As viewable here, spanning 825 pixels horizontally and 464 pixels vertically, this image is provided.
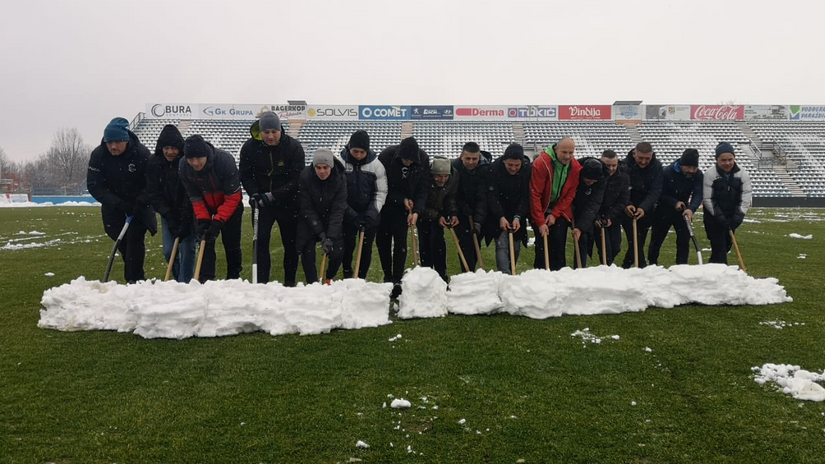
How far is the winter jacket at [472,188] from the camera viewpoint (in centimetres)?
574

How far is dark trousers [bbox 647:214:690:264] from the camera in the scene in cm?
632

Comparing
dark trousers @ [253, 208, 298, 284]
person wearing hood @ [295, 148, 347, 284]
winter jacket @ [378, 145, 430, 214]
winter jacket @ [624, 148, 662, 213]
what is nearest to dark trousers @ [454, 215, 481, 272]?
winter jacket @ [378, 145, 430, 214]

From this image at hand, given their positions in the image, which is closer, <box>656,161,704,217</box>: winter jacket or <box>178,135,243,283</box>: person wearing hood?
<box>178,135,243,283</box>: person wearing hood

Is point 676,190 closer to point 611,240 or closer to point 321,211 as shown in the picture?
point 611,240

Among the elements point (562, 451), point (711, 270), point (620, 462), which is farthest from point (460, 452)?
point (711, 270)

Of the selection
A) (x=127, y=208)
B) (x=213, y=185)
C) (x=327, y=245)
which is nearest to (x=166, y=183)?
(x=127, y=208)

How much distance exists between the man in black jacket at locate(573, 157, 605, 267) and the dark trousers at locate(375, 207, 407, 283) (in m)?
1.97

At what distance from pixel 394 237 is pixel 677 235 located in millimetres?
3656

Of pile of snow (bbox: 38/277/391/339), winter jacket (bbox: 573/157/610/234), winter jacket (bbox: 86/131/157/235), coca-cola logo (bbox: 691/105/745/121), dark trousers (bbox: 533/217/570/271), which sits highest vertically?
coca-cola logo (bbox: 691/105/745/121)

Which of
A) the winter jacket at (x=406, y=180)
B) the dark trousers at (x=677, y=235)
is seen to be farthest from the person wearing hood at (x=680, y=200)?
the winter jacket at (x=406, y=180)

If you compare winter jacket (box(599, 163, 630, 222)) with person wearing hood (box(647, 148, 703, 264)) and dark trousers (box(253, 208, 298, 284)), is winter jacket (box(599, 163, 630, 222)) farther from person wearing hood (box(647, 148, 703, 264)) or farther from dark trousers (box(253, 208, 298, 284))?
dark trousers (box(253, 208, 298, 284))

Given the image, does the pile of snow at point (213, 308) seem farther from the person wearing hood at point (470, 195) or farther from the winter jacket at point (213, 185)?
the person wearing hood at point (470, 195)

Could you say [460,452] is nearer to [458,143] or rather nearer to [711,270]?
[711,270]

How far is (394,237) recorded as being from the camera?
574 cm
